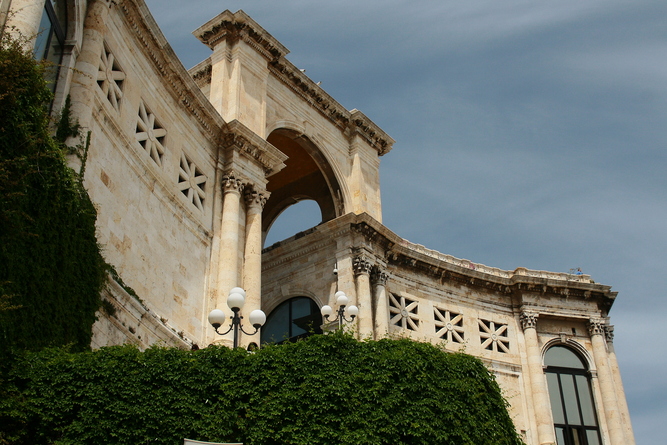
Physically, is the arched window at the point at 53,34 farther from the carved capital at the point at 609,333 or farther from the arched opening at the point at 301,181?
the carved capital at the point at 609,333

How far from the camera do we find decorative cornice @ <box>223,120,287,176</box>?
974 inches

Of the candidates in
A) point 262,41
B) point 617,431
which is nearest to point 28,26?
point 262,41

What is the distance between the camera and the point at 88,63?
17984mm

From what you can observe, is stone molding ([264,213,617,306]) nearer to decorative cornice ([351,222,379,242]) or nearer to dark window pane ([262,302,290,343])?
decorative cornice ([351,222,379,242])

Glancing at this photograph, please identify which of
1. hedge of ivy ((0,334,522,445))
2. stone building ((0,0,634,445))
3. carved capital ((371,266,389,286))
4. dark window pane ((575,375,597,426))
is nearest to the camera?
hedge of ivy ((0,334,522,445))

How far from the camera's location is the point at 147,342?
1845cm

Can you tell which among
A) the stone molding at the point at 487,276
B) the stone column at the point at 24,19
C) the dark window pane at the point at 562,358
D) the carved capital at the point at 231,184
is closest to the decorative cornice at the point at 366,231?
the stone molding at the point at 487,276

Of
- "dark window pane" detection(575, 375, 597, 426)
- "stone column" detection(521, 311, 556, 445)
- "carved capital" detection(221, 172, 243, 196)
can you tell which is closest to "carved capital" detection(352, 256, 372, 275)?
"carved capital" detection(221, 172, 243, 196)

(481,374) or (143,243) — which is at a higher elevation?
(143,243)

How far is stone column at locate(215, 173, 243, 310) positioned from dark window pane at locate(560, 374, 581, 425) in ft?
57.1

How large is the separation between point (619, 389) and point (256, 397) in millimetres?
25512

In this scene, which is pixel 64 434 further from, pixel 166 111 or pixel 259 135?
pixel 259 135

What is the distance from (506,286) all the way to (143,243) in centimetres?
2015

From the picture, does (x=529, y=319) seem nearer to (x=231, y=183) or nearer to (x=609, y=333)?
(x=609, y=333)
